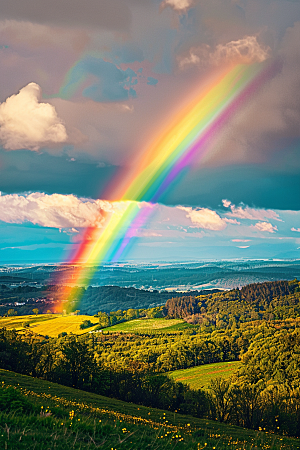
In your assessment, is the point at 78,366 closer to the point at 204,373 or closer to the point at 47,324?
the point at 204,373

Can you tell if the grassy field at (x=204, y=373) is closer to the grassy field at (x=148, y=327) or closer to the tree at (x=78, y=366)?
the tree at (x=78, y=366)

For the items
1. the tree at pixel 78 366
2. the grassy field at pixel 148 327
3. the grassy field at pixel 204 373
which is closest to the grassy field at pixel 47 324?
the grassy field at pixel 148 327

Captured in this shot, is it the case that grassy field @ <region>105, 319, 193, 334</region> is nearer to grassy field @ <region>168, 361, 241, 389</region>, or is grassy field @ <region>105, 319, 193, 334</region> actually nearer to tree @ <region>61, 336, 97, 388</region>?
grassy field @ <region>168, 361, 241, 389</region>

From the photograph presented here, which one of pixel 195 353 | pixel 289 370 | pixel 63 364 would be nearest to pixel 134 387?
pixel 63 364

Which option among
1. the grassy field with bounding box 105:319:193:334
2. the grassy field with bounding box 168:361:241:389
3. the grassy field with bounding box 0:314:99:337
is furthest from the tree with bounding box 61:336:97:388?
the grassy field with bounding box 105:319:193:334

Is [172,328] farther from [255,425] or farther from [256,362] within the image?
[255,425]

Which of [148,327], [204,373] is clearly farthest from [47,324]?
[204,373]

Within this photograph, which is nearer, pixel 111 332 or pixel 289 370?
pixel 289 370
